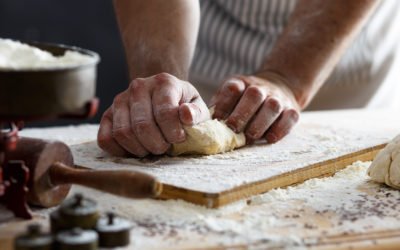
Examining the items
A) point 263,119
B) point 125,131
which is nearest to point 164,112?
point 125,131

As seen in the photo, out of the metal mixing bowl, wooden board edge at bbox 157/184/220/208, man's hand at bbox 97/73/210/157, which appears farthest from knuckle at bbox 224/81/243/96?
the metal mixing bowl

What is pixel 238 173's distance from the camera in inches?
53.8

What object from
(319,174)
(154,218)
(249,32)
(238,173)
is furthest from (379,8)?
(154,218)

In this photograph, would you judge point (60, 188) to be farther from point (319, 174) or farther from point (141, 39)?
point (141, 39)

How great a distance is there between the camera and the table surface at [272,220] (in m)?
1.03

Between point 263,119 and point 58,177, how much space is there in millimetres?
766

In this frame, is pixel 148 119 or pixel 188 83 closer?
pixel 148 119

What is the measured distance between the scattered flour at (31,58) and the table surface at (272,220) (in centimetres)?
33

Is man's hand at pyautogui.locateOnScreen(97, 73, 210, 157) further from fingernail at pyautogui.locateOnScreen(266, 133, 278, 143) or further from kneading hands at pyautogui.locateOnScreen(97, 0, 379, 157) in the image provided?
fingernail at pyautogui.locateOnScreen(266, 133, 278, 143)

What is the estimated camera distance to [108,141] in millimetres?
1521

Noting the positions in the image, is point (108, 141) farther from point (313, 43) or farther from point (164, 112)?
point (313, 43)

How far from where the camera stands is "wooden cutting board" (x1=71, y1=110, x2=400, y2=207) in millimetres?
1255

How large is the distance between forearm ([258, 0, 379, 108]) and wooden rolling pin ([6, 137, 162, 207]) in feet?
3.41

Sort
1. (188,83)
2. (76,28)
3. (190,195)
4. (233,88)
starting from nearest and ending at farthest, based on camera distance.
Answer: (190,195)
(188,83)
(233,88)
(76,28)
